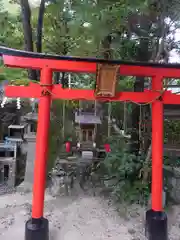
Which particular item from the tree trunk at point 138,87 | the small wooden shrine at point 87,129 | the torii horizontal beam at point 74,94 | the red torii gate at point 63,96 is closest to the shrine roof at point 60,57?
the red torii gate at point 63,96

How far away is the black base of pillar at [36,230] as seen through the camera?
140 inches

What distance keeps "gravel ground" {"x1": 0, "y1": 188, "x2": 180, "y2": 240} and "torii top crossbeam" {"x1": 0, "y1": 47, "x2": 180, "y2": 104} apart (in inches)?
95.2

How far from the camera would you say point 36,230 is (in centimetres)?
356

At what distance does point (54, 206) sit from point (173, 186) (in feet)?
8.88

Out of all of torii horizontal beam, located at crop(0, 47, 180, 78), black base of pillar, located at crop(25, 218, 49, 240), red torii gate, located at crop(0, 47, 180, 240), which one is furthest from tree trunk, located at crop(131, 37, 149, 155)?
black base of pillar, located at crop(25, 218, 49, 240)

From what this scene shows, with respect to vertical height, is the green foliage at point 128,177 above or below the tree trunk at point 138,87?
below

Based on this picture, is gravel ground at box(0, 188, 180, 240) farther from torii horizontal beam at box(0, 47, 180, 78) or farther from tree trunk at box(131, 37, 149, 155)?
torii horizontal beam at box(0, 47, 180, 78)

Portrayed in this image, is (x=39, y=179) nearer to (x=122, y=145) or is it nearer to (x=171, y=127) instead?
(x=122, y=145)

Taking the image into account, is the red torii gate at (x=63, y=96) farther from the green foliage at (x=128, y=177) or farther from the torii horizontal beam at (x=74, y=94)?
the green foliage at (x=128, y=177)

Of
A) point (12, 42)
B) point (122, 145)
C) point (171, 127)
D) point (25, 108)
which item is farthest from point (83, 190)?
point (12, 42)

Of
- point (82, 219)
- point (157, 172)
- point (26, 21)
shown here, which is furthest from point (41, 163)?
point (26, 21)

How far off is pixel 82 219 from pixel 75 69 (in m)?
2.94

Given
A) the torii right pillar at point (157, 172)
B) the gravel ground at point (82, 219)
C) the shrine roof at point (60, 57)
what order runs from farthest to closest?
the gravel ground at point (82, 219), the torii right pillar at point (157, 172), the shrine roof at point (60, 57)

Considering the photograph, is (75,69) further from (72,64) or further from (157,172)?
(157,172)
